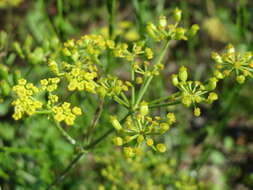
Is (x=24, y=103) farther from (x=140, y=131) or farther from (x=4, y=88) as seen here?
(x=140, y=131)

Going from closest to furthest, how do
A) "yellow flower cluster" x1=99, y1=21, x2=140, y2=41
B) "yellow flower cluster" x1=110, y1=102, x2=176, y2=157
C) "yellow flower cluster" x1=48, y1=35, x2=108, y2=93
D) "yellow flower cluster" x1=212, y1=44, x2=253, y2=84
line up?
"yellow flower cluster" x1=110, y1=102, x2=176, y2=157 → "yellow flower cluster" x1=48, y1=35, x2=108, y2=93 → "yellow flower cluster" x1=212, y1=44, x2=253, y2=84 → "yellow flower cluster" x1=99, y1=21, x2=140, y2=41

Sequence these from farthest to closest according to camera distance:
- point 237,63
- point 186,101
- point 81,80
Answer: point 237,63 < point 81,80 < point 186,101

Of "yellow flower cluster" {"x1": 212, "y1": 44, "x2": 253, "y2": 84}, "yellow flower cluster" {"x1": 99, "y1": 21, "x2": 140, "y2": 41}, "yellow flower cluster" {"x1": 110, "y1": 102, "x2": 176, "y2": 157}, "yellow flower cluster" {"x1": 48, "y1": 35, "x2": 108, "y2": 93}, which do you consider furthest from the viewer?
"yellow flower cluster" {"x1": 99, "y1": 21, "x2": 140, "y2": 41}

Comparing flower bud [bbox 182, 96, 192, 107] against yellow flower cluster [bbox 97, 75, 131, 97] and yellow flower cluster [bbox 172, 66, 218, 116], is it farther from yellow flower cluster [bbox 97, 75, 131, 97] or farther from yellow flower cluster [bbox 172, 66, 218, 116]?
yellow flower cluster [bbox 97, 75, 131, 97]

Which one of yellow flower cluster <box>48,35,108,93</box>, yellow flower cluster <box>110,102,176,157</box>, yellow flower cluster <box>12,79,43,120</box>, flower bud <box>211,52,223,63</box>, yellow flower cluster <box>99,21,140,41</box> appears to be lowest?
yellow flower cluster <box>99,21,140,41</box>

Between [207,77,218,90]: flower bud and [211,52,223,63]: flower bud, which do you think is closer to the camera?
[207,77,218,90]: flower bud

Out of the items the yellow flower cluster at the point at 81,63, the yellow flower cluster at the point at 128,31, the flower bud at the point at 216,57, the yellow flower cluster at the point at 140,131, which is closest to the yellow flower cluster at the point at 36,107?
the yellow flower cluster at the point at 81,63

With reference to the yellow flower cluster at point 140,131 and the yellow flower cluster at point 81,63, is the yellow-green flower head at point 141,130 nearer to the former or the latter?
the yellow flower cluster at point 140,131

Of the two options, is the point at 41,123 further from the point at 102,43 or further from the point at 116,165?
the point at 102,43

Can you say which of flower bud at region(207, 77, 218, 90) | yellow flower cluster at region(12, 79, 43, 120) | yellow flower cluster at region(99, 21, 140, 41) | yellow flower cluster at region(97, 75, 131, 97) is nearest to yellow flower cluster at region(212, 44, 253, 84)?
flower bud at region(207, 77, 218, 90)

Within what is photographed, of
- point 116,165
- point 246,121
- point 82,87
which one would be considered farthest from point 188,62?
point 82,87

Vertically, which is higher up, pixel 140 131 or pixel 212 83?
pixel 212 83

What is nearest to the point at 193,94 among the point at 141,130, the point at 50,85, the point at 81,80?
the point at 141,130
